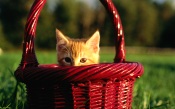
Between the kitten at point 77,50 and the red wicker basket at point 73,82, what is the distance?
0.38m

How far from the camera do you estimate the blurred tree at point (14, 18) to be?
152 feet

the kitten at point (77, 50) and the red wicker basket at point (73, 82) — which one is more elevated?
the kitten at point (77, 50)

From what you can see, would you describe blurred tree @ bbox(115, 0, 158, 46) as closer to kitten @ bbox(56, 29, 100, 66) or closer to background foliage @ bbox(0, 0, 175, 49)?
background foliage @ bbox(0, 0, 175, 49)

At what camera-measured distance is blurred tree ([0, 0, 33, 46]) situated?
152 feet

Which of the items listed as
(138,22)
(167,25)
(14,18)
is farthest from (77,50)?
(167,25)

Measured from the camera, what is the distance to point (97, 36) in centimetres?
325

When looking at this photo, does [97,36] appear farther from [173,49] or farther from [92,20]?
[173,49]

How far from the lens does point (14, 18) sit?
47.8m

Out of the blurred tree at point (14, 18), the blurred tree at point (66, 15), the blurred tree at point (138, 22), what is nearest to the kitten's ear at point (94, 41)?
the blurred tree at point (14, 18)

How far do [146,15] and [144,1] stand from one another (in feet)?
17.6

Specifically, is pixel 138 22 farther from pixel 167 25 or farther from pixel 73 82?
pixel 73 82

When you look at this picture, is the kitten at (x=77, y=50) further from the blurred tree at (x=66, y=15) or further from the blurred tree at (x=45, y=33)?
the blurred tree at (x=66, y=15)

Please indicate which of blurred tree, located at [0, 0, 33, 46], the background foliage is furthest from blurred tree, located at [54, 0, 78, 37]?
blurred tree, located at [0, 0, 33, 46]

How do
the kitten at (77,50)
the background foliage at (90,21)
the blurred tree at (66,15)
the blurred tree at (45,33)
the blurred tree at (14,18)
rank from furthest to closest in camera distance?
the blurred tree at (66,15) → the background foliage at (90,21) → the blurred tree at (14,18) → the blurred tree at (45,33) → the kitten at (77,50)
